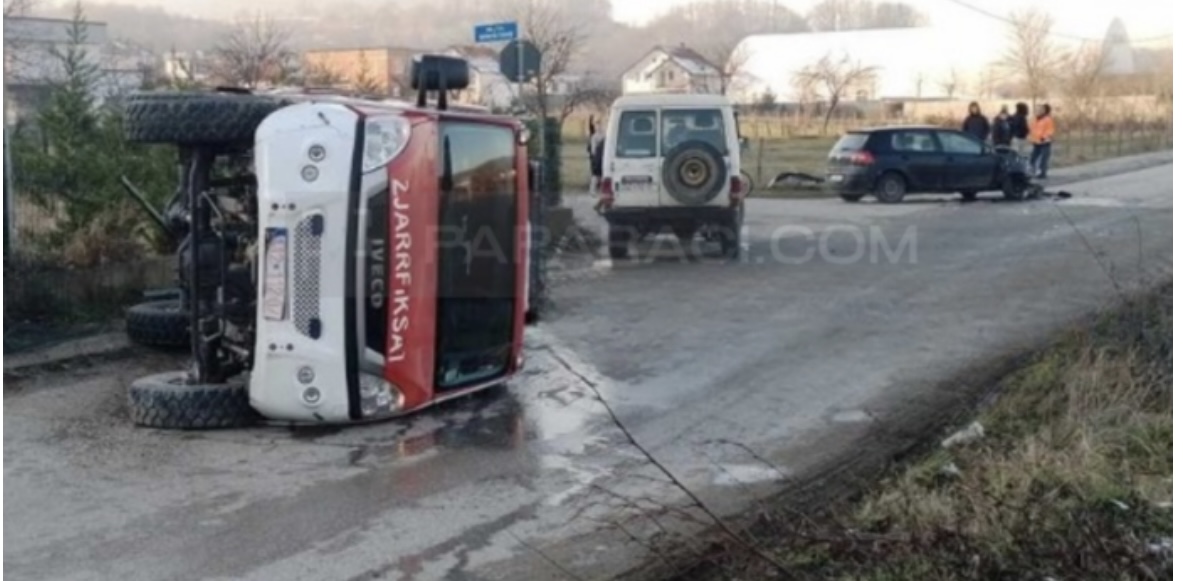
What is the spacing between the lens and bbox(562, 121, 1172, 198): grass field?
1210 inches

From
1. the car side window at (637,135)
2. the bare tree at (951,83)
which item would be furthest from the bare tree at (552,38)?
the bare tree at (951,83)

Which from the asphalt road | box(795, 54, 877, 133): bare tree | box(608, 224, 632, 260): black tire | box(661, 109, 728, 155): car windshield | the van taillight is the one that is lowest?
the asphalt road

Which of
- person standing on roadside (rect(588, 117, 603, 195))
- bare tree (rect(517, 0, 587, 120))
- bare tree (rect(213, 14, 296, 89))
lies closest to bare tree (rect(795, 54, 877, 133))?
bare tree (rect(517, 0, 587, 120))

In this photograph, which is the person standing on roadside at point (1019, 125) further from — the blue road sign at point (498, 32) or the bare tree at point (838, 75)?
the bare tree at point (838, 75)

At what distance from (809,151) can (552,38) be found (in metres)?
13.6

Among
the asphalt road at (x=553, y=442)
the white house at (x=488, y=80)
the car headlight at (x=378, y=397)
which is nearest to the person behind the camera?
the asphalt road at (x=553, y=442)

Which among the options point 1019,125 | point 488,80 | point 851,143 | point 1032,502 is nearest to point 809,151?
point 1019,125

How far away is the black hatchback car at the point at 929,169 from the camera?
25875mm

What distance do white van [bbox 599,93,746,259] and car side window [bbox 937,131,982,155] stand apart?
9.06 meters

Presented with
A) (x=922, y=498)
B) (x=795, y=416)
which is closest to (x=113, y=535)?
(x=922, y=498)

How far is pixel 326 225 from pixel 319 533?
2.08 meters

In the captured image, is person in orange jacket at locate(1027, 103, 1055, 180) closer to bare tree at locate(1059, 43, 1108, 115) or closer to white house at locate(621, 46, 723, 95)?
bare tree at locate(1059, 43, 1108, 115)

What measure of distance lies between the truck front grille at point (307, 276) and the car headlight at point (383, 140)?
43 centimetres

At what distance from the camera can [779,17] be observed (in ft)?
181
